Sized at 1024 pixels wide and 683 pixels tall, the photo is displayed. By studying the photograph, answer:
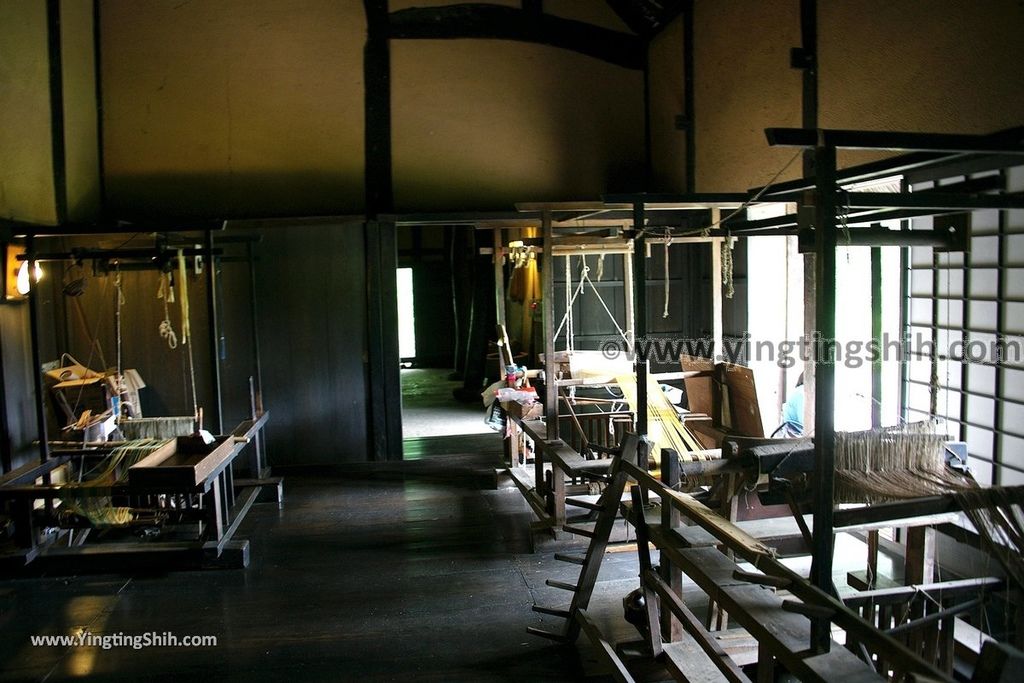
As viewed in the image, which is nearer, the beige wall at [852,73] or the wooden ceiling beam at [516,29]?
the beige wall at [852,73]

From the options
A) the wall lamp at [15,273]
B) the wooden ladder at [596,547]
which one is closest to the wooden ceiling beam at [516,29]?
the wall lamp at [15,273]

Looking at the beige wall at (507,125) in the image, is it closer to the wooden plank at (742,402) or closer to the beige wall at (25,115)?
the beige wall at (25,115)

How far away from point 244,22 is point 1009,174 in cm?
680

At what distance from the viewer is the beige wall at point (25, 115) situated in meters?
5.45

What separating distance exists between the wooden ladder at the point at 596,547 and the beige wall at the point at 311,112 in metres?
4.78

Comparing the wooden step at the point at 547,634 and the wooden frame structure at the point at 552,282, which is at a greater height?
the wooden frame structure at the point at 552,282

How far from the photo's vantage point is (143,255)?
504 cm

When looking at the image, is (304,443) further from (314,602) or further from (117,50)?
(117,50)

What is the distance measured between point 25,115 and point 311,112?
2492mm

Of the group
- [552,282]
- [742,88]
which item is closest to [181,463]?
[552,282]

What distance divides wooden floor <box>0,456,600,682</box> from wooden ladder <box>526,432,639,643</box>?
109 millimetres

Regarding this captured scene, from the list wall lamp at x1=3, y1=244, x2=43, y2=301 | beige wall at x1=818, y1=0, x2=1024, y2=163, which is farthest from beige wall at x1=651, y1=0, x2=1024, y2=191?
wall lamp at x1=3, y1=244, x2=43, y2=301
